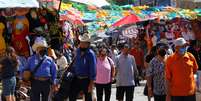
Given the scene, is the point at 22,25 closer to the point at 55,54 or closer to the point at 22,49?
the point at 22,49

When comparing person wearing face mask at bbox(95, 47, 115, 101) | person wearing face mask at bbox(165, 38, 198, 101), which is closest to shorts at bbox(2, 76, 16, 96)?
person wearing face mask at bbox(95, 47, 115, 101)

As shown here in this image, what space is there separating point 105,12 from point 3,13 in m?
9.75

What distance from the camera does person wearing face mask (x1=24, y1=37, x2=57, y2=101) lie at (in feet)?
35.8

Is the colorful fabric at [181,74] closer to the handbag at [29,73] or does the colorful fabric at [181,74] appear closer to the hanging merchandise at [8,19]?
the handbag at [29,73]

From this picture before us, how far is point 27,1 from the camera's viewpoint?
13.4 metres

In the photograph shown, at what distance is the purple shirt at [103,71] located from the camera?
12922 mm

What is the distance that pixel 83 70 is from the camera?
1123cm

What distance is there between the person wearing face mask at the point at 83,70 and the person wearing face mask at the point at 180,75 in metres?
2.07

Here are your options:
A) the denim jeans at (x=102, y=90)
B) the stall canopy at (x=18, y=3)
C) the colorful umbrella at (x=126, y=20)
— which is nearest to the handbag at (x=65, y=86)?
the denim jeans at (x=102, y=90)

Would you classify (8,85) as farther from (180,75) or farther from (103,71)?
(180,75)

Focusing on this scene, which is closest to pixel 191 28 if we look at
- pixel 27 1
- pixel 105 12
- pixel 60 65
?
pixel 105 12

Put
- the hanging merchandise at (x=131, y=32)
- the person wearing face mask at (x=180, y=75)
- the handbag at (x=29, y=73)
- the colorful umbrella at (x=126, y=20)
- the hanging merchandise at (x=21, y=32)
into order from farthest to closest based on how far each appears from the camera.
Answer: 1. the hanging merchandise at (x=131, y=32)
2. the colorful umbrella at (x=126, y=20)
3. the hanging merchandise at (x=21, y=32)
4. the handbag at (x=29, y=73)
5. the person wearing face mask at (x=180, y=75)

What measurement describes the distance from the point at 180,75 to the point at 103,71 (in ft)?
12.1

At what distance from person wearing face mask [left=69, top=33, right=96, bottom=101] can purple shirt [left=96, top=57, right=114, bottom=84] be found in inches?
63.1
